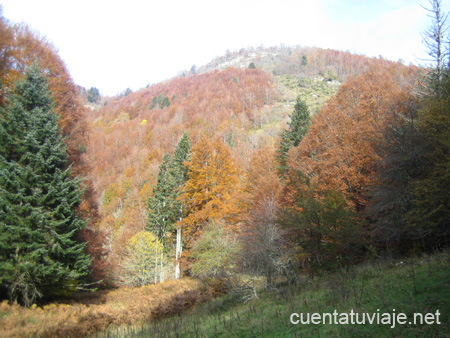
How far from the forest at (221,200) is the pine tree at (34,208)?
2.5 inches

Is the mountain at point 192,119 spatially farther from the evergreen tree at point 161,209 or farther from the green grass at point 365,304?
the green grass at point 365,304

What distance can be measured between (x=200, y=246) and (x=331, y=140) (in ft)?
46.2

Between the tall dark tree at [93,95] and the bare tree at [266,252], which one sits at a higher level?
the tall dark tree at [93,95]

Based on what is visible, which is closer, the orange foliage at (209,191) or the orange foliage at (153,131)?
the orange foliage at (209,191)

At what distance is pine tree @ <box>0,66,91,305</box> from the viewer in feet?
39.4

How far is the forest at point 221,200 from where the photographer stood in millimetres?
12219

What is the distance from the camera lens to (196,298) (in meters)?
14.3

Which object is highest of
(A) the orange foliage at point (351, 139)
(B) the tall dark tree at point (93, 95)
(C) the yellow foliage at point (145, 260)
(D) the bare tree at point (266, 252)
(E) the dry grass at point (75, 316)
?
(B) the tall dark tree at point (93, 95)

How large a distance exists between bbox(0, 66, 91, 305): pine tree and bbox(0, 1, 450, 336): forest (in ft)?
0.21

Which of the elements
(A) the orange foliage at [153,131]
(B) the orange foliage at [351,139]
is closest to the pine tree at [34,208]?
(B) the orange foliage at [351,139]

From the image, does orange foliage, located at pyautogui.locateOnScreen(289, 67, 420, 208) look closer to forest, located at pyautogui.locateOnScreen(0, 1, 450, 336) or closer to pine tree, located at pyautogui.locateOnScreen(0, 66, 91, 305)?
forest, located at pyautogui.locateOnScreen(0, 1, 450, 336)

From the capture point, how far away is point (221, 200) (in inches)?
938

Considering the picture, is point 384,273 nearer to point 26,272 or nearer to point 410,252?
point 410,252

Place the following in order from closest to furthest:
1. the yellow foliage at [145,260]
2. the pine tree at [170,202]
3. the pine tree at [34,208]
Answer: the pine tree at [34,208]
the pine tree at [170,202]
the yellow foliage at [145,260]
